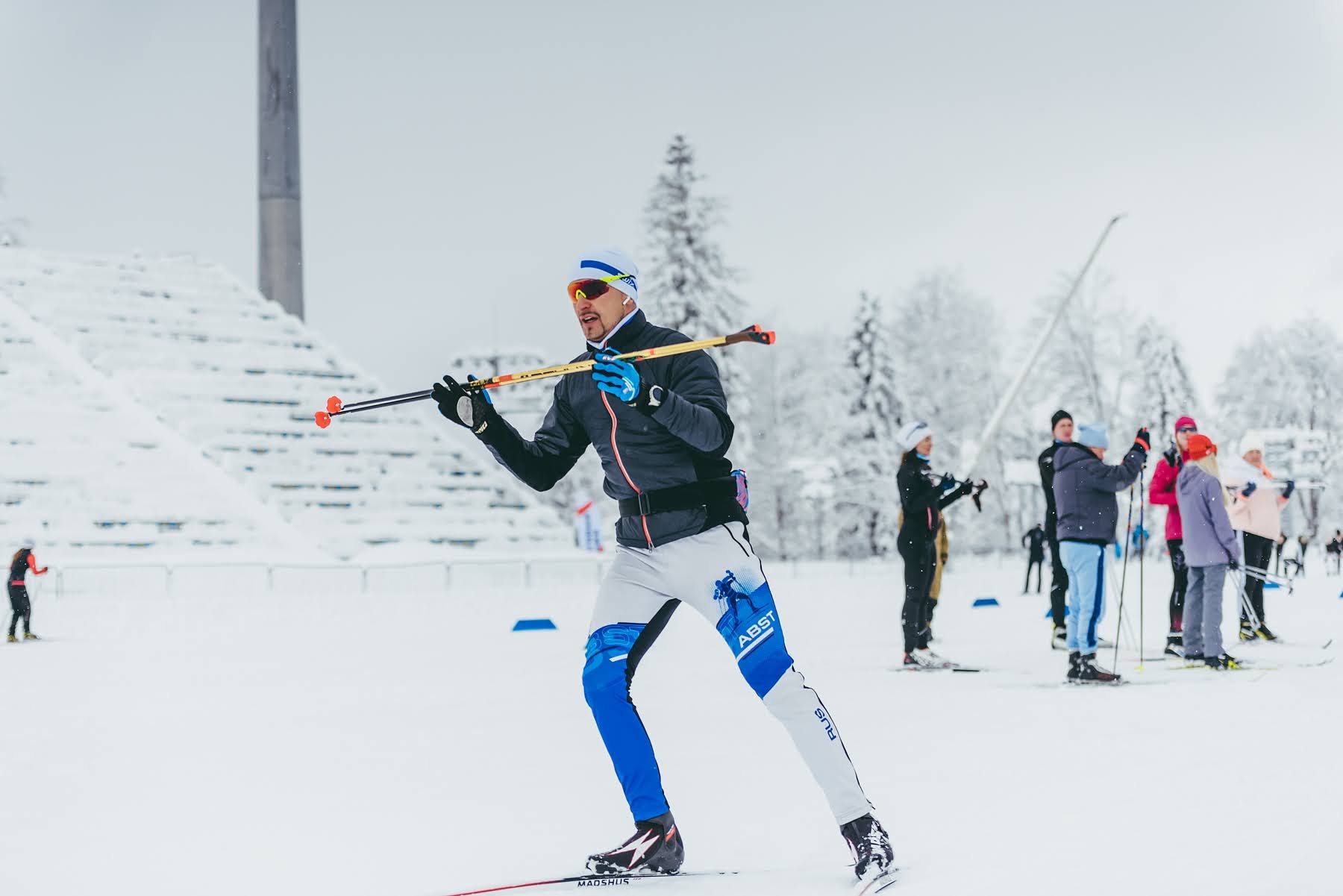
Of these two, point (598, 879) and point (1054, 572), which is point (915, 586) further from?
point (598, 879)

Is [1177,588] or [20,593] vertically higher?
[1177,588]

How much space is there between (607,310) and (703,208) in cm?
4245

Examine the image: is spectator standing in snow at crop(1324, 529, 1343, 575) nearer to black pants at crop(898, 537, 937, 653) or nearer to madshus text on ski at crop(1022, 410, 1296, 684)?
madshus text on ski at crop(1022, 410, 1296, 684)

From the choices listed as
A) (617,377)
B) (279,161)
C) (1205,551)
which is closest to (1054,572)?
(1205,551)

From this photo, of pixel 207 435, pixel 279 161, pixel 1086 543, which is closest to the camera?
pixel 1086 543

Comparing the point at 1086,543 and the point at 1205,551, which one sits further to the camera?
the point at 1205,551

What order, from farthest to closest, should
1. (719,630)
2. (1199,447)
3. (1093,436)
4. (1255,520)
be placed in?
(1255,520), (1199,447), (1093,436), (719,630)

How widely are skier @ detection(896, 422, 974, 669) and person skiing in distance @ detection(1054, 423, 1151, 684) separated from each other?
1.14 meters

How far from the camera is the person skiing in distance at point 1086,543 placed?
973 cm

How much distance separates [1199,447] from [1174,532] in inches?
61.8

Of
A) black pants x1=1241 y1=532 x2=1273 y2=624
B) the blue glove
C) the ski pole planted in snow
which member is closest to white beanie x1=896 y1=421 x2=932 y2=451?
black pants x1=1241 y1=532 x2=1273 y2=624

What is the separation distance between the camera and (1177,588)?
11.9 metres

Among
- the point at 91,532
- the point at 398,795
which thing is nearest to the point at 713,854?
the point at 398,795

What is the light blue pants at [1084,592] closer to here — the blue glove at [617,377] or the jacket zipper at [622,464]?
the jacket zipper at [622,464]
